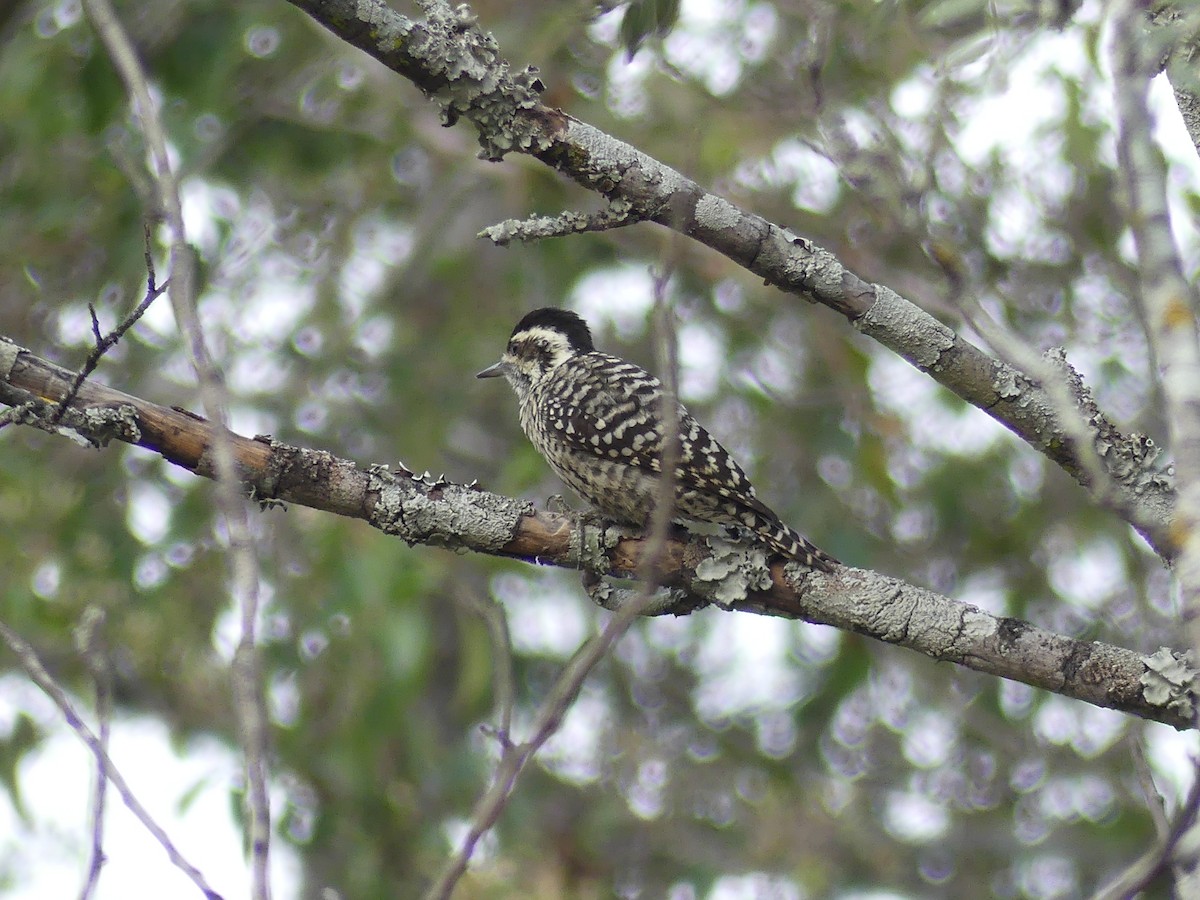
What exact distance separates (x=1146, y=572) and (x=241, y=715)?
234 inches

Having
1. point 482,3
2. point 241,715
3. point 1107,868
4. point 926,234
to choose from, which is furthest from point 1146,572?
point 241,715

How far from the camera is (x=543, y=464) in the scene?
614cm

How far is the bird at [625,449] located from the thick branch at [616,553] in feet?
1.29

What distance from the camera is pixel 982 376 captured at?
3137 millimetres

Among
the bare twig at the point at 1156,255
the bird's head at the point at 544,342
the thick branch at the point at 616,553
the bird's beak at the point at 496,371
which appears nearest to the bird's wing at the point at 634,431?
the bird's head at the point at 544,342

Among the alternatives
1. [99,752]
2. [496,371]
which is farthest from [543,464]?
[99,752]

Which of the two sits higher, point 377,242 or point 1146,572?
point 377,242

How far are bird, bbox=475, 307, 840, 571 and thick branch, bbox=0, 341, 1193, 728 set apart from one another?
0.39m

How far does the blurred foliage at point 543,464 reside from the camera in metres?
5.67

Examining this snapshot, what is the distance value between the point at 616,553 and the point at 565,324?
221 cm

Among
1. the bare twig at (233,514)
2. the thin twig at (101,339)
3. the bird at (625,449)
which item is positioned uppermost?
the bird at (625,449)

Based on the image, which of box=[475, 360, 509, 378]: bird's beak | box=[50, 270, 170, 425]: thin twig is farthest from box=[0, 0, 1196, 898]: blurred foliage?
box=[50, 270, 170, 425]: thin twig

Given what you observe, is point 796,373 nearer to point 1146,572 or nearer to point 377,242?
point 1146,572

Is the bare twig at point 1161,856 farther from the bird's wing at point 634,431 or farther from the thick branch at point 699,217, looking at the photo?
the bird's wing at point 634,431
